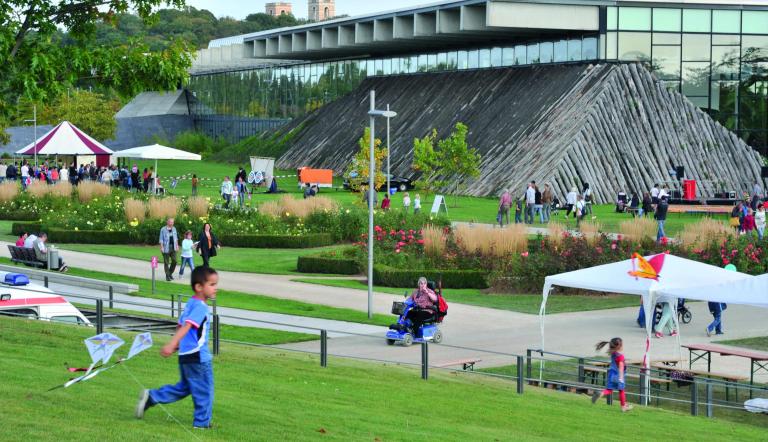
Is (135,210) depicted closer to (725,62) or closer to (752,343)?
(752,343)

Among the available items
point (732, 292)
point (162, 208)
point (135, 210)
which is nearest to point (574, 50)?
point (162, 208)

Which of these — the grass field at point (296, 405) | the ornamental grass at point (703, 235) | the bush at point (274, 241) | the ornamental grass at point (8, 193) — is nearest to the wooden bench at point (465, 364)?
the grass field at point (296, 405)

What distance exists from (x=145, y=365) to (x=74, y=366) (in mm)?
947

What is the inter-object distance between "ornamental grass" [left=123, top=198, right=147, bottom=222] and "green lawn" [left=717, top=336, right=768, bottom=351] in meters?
22.8

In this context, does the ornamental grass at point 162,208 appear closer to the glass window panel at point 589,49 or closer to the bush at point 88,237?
the bush at point 88,237

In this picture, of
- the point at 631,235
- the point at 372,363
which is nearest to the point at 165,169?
the point at 631,235

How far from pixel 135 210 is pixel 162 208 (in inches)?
39.0

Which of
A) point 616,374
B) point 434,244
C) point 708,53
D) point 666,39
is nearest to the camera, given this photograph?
point 616,374

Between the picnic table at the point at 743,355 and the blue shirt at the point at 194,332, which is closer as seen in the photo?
the blue shirt at the point at 194,332

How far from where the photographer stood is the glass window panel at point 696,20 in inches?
2352

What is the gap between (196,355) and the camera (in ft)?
33.2

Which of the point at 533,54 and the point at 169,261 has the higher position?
the point at 533,54

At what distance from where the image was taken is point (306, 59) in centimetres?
8775

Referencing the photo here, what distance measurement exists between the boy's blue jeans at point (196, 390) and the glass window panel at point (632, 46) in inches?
2019
